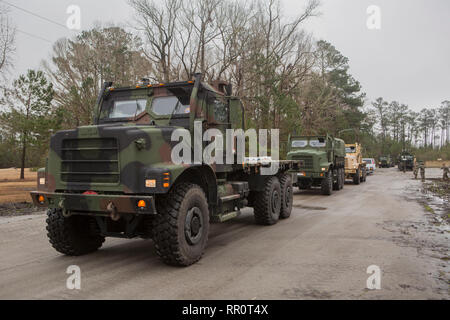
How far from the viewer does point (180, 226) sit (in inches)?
199

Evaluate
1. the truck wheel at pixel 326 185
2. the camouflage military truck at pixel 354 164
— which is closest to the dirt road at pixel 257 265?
the truck wheel at pixel 326 185

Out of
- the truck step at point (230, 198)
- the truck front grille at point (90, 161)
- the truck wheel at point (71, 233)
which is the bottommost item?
the truck wheel at point (71, 233)

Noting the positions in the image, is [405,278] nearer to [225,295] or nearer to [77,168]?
Result: [225,295]

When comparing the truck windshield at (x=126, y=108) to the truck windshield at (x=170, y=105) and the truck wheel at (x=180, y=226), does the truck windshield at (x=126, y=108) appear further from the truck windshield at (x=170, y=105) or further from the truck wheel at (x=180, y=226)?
the truck wheel at (x=180, y=226)

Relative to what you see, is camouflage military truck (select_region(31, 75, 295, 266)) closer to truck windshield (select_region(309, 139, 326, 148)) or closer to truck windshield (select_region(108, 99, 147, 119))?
truck windshield (select_region(108, 99, 147, 119))

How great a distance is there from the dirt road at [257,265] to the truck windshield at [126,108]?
231 cm

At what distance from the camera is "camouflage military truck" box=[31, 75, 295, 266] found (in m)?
4.88

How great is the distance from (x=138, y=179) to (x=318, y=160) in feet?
38.9

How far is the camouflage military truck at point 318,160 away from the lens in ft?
51.3

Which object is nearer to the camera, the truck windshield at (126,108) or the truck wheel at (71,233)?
the truck wheel at (71,233)

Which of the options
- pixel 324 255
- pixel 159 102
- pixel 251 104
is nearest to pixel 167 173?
pixel 159 102

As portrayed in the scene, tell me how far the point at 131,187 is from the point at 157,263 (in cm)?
135

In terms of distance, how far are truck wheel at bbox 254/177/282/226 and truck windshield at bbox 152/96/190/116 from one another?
319cm

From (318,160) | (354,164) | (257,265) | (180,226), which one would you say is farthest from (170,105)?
(354,164)
